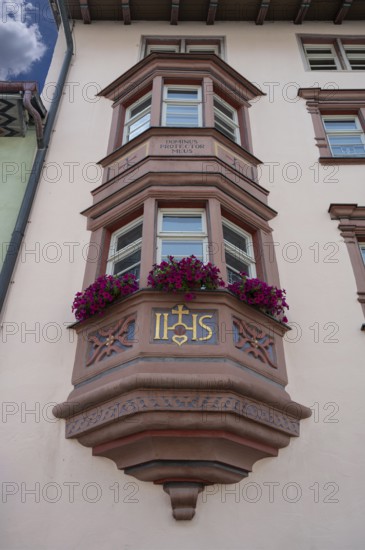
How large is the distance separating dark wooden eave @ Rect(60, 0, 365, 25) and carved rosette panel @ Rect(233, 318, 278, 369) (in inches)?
356

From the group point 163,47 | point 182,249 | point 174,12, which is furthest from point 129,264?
point 174,12

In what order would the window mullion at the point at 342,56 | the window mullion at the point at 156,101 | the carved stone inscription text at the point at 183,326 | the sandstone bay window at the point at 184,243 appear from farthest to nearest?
the window mullion at the point at 342,56
the window mullion at the point at 156,101
the sandstone bay window at the point at 184,243
the carved stone inscription text at the point at 183,326

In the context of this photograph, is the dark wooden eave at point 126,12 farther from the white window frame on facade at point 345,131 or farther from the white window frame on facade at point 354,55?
the white window frame on facade at point 345,131

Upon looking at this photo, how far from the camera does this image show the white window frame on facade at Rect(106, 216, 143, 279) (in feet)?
23.2

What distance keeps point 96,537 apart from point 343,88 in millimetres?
9500

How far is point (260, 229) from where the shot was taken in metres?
7.64

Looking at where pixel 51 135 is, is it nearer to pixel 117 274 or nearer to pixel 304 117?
pixel 117 274

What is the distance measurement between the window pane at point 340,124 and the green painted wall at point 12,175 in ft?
18.5

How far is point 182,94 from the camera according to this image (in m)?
9.59

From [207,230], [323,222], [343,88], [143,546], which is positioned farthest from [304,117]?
[143,546]

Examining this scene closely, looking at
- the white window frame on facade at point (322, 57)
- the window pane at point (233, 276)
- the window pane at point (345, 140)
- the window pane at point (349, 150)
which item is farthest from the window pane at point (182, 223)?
the white window frame on facade at point (322, 57)

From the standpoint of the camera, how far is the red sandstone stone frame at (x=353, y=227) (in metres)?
7.35

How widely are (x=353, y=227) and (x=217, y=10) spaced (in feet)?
24.3

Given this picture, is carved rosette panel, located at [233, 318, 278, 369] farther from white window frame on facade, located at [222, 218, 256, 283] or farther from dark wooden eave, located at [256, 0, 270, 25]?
dark wooden eave, located at [256, 0, 270, 25]
